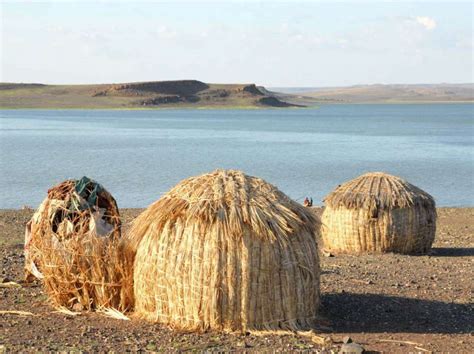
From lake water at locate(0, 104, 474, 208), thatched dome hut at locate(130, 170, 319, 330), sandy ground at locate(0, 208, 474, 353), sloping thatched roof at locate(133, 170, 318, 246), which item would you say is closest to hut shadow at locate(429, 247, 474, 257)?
sandy ground at locate(0, 208, 474, 353)

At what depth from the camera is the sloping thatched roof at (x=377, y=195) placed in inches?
755

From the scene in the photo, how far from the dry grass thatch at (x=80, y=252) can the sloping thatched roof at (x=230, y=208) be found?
0.62m

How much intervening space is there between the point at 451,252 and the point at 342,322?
32.5ft

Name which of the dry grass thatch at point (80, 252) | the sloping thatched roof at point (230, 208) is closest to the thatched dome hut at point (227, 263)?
the sloping thatched roof at point (230, 208)

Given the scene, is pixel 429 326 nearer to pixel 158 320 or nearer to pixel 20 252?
A: pixel 158 320

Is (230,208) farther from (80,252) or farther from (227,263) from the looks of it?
(80,252)

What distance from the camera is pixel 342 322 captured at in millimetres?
11914

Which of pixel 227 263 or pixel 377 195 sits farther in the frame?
pixel 377 195

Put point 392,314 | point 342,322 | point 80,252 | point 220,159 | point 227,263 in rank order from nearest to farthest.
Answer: point 227,263 < point 342,322 < point 80,252 < point 392,314 < point 220,159

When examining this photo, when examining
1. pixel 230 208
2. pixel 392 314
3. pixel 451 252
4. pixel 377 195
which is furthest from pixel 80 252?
pixel 451 252

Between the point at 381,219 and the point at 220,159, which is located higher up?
the point at 381,219

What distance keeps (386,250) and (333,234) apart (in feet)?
4.17

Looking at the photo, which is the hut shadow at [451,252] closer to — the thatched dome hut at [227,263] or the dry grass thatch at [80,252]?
the thatched dome hut at [227,263]

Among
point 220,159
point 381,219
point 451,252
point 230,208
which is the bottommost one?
point 220,159
